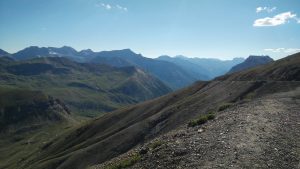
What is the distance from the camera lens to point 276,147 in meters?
22.8

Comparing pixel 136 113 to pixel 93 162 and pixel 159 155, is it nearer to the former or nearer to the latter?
pixel 93 162

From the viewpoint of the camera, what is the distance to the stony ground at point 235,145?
20734mm

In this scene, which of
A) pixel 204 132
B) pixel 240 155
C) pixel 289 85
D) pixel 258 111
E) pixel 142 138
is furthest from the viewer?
pixel 142 138

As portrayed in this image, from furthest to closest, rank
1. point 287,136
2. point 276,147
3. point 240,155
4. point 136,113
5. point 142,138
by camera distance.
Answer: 1. point 136,113
2. point 142,138
3. point 287,136
4. point 276,147
5. point 240,155

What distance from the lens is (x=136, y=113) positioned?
10338 cm

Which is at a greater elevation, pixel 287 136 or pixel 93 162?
pixel 287 136

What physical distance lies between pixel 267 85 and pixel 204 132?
44753 millimetres

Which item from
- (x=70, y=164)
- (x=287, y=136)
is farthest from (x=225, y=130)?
(x=70, y=164)

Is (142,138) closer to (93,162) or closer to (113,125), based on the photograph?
(93,162)

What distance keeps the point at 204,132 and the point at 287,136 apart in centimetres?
577

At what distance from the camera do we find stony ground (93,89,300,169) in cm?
2073

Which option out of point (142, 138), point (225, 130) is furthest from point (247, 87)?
point (225, 130)

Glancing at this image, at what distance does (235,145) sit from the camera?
23.0 metres

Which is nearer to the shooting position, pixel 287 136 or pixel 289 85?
pixel 287 136
